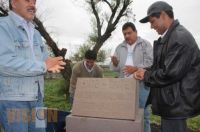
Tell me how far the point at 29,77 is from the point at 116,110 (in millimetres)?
1149

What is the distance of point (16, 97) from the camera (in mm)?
2744

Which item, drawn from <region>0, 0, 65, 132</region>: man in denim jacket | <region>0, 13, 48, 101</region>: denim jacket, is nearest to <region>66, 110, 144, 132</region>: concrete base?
<region>0, 0, 65, 132</region>: man in denim jacket

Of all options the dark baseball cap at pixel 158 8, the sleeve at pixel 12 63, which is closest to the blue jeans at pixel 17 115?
the sleeve at pixel 12 63

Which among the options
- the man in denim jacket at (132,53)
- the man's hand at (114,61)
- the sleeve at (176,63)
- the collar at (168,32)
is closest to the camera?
the sleeve at (176,63)

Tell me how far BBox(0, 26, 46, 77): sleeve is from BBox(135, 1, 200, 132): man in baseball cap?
127cm

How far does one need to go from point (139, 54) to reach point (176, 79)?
214 centimetres

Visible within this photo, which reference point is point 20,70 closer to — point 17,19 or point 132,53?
point 17,19

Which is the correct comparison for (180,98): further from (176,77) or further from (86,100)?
(86,100)

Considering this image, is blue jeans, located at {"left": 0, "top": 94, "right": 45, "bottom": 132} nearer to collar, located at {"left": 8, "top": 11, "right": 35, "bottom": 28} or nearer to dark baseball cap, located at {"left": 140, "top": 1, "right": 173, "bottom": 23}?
collar, located at {"left": 8, "top": 11, "right": 35, "bottom": 28}

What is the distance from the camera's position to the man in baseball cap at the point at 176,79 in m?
3.25

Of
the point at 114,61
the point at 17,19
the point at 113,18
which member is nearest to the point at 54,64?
the point at 17,19

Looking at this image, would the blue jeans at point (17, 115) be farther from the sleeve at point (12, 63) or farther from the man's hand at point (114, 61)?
the man's hand at point (114, 61)

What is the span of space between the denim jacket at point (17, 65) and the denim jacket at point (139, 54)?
107 inches

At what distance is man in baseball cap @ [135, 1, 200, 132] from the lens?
3.25 meters
